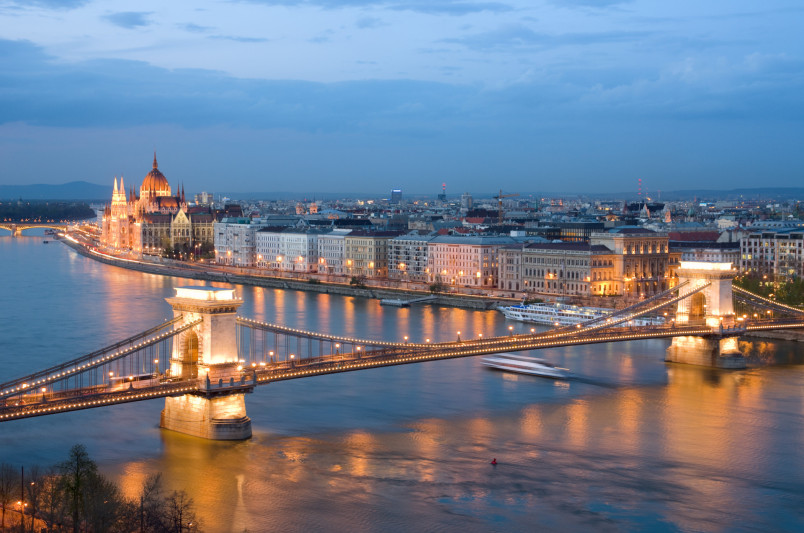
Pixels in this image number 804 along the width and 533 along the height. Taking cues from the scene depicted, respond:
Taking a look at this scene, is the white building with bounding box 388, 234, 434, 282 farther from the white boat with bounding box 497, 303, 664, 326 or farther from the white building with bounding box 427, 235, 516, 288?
the white boat with bounding box 497, 303, 664, 326

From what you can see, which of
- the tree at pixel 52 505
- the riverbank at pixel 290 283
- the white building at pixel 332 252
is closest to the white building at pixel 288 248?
the white building at pixel 332 252

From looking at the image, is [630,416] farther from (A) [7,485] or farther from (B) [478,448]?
(A) [7,485]

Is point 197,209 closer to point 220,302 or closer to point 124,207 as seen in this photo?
point 124,207

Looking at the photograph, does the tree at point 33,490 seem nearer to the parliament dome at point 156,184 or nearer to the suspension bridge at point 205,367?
the suspension bridge at point 205,367

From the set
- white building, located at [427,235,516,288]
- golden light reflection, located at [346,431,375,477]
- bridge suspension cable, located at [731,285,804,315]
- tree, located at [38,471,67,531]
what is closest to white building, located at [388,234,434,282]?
white building, located at [427,235,516,288]

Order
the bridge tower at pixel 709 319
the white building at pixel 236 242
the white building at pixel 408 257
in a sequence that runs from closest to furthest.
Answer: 1. the bridge tower at pixel 709 319
2. the white building at pixel 408 257
3. the white building at pixel 236 242

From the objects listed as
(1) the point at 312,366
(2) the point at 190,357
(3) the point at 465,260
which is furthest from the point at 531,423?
(3) the point at 465,260

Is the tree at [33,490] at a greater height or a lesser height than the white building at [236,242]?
lesser

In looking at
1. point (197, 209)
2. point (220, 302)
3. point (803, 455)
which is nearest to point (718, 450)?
point (803, 455)
